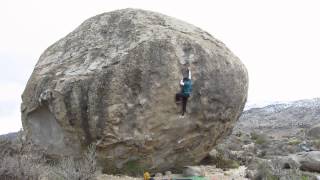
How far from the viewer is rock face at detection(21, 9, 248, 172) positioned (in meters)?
10.8

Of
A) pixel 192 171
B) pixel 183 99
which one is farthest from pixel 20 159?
pixel 192 171

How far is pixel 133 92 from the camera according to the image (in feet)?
35.2

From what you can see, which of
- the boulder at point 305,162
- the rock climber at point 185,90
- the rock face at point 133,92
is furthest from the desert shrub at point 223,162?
the rock climber at point 185,90

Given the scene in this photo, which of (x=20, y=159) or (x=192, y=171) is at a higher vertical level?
(x=20, y=159)

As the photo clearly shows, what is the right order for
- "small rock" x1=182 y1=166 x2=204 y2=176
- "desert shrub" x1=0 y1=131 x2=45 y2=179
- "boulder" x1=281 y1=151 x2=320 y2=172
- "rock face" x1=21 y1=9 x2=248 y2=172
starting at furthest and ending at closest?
"boulder" x1=281 y1=151 x2=320 y2=172 < "small rock" x1=182 y1=166 x2=204 y2=176 < "rock face" x1=21 y1=9 x2=248 y2=172 < "desert shrub" x1=0 y1=131 x2=45 y2=179

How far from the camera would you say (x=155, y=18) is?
12273 millimetres

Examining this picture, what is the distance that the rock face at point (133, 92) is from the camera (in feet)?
35.3

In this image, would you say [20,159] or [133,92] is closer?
[20,159]

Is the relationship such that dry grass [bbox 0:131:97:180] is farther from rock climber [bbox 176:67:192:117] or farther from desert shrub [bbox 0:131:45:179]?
rock climber [bbox 176:67:192:117]

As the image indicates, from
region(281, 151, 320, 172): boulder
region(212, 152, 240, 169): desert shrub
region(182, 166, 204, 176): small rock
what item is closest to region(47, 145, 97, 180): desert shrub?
region(182, 166, 204, 176): small rock

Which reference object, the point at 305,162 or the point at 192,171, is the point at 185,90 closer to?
the point at 192,171

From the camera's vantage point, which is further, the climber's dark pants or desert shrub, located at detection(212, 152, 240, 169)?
desert shrub, located at detection(212, 152, 240, 169)

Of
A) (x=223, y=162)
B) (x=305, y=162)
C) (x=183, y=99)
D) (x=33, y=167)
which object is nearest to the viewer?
(x=33, y=167)

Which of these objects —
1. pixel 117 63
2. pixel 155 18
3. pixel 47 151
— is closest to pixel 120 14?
pixel 155 18
